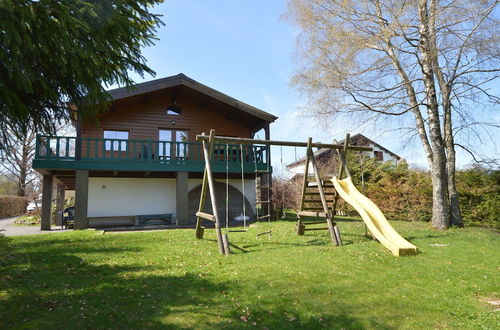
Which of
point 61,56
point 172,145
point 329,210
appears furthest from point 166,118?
point 61,56

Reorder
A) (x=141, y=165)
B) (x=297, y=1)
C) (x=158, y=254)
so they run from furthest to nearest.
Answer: (x=141, y=165)
(x=297, y=1)
(x=158, y=254)

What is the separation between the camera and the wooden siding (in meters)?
15.7

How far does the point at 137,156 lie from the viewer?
1397 cm

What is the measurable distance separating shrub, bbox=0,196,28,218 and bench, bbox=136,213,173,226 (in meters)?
17.5

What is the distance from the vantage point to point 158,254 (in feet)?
22.7

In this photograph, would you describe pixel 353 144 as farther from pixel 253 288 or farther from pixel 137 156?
pixel 253 288

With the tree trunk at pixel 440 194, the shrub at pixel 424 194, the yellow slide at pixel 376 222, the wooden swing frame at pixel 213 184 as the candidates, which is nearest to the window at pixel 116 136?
the wooden swing frame at pixel 213 184

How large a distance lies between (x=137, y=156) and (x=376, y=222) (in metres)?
10.2

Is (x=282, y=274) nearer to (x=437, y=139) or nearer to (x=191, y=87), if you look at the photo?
(x=437, y=139)

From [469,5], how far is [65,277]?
45.1ft

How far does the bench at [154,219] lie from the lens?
1477cm

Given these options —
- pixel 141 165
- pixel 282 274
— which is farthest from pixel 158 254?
pixel 141 165


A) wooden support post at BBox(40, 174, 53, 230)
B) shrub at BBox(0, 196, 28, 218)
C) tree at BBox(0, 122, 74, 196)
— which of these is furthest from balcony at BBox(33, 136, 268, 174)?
shrub at BBox(0, 196, 28, 218)

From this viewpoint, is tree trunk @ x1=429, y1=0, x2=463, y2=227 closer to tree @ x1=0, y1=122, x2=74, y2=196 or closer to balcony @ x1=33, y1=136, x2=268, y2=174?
balcony @ x1=33, y1=136, x2=268, y2=174
